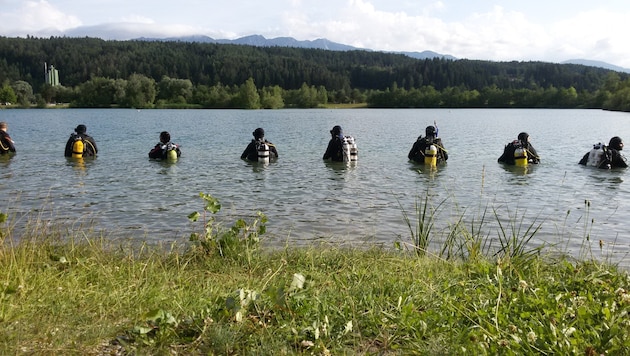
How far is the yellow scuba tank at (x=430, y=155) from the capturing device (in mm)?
16859

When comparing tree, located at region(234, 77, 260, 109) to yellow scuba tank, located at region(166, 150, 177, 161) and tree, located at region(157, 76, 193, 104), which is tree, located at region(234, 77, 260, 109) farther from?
yellow scuba tank, located at region(166, 150, 177, 161)

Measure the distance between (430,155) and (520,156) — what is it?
3.00 meters

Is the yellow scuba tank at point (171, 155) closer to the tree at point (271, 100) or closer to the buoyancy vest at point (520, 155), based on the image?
the buoyancy vest at point (520, 155)

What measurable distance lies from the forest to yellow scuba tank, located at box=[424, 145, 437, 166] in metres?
80.2

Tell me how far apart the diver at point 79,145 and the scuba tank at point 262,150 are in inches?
239

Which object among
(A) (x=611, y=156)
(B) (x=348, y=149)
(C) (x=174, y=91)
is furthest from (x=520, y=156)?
(C) (x=174, y=91)

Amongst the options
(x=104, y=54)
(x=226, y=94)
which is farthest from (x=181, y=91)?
(x=104, y=54)

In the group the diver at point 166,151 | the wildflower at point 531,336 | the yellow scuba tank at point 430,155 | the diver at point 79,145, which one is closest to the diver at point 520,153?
the yellow scuba tank at point 430,155

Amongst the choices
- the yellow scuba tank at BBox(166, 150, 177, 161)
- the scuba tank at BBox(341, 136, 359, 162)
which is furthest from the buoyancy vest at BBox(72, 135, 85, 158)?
the scuba tank at BBox(341, 136, 359, 162)

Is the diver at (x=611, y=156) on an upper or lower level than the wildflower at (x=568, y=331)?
lower

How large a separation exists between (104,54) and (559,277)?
176 m

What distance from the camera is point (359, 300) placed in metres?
3.90

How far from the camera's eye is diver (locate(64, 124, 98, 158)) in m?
18.1

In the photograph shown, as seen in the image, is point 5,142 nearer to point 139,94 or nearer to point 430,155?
point 430,155
